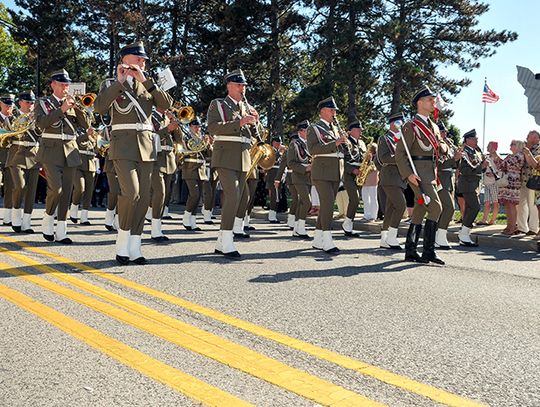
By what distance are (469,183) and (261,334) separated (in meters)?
8.44

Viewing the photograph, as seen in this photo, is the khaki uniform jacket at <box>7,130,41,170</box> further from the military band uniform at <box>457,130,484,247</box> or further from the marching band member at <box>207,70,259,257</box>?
the military band uniform at <box>457,130,484,247</box>

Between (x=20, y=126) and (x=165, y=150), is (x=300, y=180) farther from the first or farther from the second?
(x=20, y=126)

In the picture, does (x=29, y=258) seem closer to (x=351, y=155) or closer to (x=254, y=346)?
(x=254, y=346)

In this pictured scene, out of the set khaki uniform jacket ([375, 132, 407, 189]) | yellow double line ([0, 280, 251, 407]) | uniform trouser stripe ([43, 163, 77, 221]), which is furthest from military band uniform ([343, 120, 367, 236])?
yellow double line ([0, 280, 251, 407])

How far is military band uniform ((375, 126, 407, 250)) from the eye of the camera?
9867 millimetres

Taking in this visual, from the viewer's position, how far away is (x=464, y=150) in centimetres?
1188

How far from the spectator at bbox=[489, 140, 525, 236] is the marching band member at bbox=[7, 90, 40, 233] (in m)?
8.73

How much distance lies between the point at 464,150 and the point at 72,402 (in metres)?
10.2

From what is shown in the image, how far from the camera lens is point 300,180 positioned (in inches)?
473

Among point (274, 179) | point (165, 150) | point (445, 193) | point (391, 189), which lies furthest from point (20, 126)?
point (274, 179)

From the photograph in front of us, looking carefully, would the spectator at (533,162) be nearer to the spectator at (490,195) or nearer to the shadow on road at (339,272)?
the spectator at (490,195)

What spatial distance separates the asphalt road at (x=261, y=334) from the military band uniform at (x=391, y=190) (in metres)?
2.31

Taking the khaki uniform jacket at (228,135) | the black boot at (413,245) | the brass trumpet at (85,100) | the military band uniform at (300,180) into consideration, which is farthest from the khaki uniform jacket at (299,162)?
the brass trumpet at (85,100)

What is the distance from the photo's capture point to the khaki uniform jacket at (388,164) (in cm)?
992
